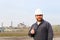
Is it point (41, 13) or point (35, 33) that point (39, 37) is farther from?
point (41, 13)

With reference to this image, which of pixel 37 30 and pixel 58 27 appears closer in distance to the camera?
Result: pixel 37 30

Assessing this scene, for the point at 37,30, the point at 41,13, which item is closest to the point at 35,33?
the point at 37,30

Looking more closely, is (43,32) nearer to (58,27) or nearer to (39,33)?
(39,33)

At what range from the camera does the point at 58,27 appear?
5841 cm

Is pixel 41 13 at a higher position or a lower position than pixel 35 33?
higher

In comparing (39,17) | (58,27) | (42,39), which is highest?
(39,17)

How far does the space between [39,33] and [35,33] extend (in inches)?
4.1

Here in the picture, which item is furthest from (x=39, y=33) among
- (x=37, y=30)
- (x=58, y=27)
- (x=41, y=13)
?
(x=58, y=27)

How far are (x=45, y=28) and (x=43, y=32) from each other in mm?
113

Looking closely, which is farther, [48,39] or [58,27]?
[58,27]

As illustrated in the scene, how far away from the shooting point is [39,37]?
6.92 meters

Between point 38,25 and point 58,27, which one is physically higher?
point 38,25


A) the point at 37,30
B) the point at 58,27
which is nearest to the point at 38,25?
the point at 37,30

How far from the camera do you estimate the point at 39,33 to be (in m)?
6.94
